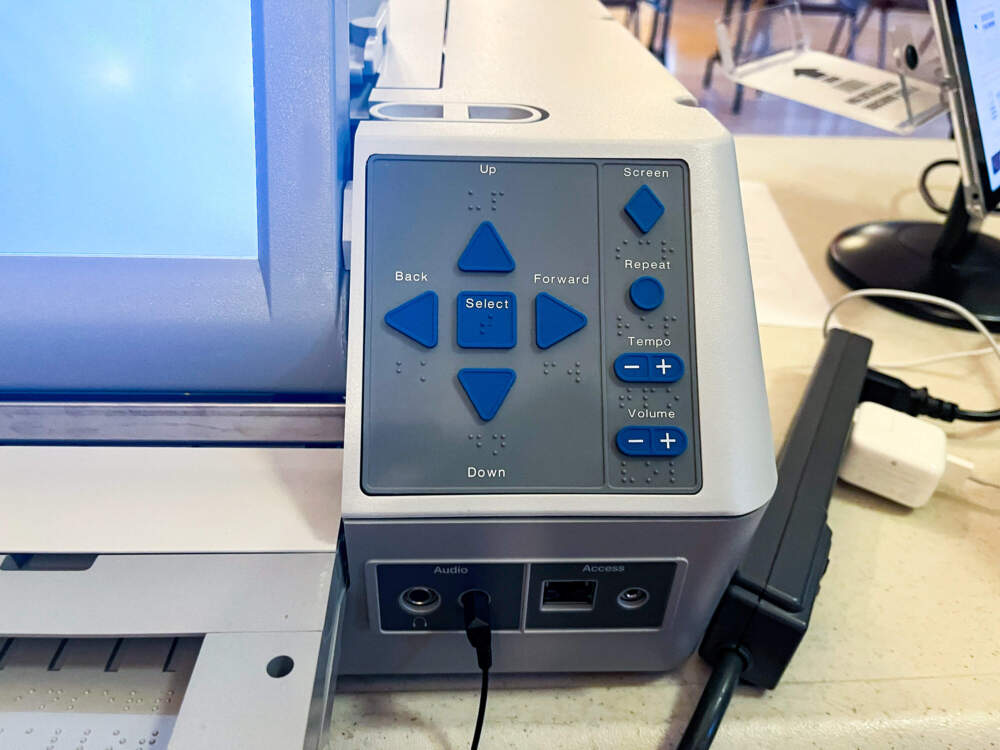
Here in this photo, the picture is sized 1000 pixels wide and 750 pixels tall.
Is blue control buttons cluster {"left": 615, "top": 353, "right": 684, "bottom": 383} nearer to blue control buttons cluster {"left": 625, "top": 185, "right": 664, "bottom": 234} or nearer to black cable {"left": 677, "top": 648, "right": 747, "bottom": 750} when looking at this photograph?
blue control buttons cluster {"left": 625, "top": 185, "right": 664, "bottom": 234}

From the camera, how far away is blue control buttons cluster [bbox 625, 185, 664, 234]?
0.36 m

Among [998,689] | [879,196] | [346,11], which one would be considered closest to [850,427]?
[998,689]

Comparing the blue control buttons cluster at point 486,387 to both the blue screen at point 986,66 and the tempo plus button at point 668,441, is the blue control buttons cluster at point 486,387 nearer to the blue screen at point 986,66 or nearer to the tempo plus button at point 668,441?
the tempo plus button at point 668,441

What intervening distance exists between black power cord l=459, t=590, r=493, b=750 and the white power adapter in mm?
314

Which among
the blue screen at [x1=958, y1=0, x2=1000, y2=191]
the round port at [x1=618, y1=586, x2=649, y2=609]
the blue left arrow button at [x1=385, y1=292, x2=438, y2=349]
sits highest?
the blue screen at [x1=958, y1=0, x2=1000, y2=191]

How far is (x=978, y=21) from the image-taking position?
0.68 metres

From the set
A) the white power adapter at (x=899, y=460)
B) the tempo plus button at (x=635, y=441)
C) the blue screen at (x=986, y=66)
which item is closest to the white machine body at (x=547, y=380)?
the tempo plus button at (x=635, y=441)

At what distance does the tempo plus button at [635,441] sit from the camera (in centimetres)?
34

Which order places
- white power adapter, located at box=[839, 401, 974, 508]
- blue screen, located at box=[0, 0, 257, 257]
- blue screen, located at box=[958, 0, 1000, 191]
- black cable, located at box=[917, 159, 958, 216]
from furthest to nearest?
black cable, located at box=[917, 159, 958, 216], blue screen, located at box=[958, 0, 1000, 191], white power adapter, located at box=[839, 401, 974, 508], blue screen, located at box=[0, 0, 257, 257]

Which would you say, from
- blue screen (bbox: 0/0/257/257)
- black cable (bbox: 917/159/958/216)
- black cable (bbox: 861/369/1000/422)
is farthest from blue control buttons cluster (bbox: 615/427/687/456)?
black cable (bbox: 917/159/958/216)

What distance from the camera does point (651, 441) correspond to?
345mm

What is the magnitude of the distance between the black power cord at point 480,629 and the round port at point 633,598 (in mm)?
70

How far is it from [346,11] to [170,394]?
0.23 metres

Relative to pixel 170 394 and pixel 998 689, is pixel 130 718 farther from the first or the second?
pixel 998 689
